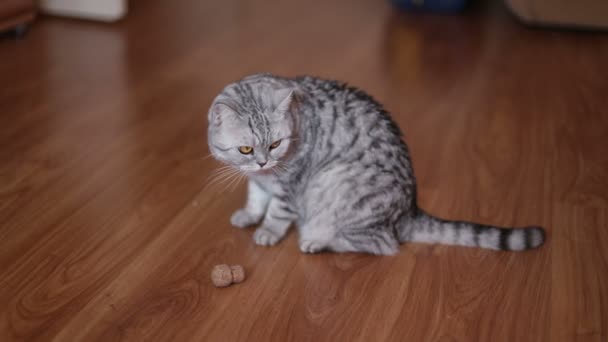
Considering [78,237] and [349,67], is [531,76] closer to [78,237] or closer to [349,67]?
[349,67]

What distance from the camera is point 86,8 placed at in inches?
150

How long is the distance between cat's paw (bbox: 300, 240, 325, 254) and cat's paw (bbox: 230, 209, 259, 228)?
0.23 meters

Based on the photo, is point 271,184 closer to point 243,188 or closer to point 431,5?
point 243,188

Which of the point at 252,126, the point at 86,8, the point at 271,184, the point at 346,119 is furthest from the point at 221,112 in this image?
the point at 86,8

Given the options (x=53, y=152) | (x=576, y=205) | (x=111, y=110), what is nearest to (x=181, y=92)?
(x=111, y=110)

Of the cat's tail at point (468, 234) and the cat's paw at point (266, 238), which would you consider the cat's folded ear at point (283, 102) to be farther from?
the cat's tail at point (468, 234)

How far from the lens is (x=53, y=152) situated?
259 cm

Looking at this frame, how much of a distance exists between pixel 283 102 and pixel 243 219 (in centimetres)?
53

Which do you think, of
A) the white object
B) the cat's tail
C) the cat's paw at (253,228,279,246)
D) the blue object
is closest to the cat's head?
the cat's paw at (253,228,279,246)

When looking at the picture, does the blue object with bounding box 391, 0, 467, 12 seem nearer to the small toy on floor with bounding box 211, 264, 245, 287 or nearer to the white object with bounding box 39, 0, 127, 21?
the white object with bounding box 39, 0, 127, 21

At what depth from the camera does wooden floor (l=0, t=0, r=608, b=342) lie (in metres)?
1.87

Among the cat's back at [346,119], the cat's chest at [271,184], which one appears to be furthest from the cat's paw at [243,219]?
the cat's back at [346,119]

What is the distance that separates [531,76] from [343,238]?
1909 millimetres

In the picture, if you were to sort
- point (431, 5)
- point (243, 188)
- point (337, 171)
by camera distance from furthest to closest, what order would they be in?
point (431, 5) < point (243, 188) < point (337, 171)
